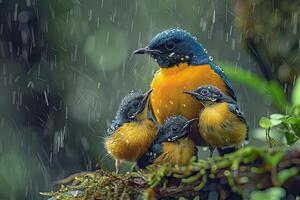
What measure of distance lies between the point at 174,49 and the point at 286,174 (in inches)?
59.6

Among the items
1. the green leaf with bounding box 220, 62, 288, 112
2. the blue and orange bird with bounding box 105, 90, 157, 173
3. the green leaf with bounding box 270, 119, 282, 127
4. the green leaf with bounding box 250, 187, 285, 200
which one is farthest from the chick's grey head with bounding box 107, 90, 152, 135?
the green leaf with bounding box 250, 187, 285, 200

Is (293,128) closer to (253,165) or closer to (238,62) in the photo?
(253,165)

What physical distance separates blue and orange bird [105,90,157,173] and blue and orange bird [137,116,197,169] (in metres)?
0.04

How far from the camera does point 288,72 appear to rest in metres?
4.59

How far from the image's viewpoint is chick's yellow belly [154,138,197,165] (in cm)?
271

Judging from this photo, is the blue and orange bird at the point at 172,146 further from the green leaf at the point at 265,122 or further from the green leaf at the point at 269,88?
the green leaf at the point at 269,88

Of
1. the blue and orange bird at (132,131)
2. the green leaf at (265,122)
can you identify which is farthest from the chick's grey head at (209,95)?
the green leaf at (265,122)

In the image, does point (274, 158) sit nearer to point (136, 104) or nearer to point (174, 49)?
point (136, 104)

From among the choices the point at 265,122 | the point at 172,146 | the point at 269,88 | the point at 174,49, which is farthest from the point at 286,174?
the point at 269,88

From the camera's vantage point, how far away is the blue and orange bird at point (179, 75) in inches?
127

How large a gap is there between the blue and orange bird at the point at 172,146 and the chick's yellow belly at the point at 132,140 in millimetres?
32

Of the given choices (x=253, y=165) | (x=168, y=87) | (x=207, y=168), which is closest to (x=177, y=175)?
(x=207, y=168)

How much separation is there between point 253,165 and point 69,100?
4426 millimetres

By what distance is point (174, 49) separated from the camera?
137 inches
